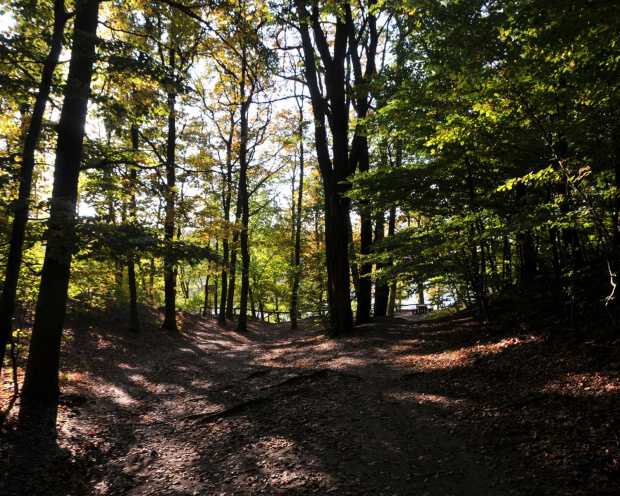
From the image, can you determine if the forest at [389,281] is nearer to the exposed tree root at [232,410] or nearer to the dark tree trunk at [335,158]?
the exposed tree root at [232,410]

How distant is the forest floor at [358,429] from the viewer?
369 centimetres

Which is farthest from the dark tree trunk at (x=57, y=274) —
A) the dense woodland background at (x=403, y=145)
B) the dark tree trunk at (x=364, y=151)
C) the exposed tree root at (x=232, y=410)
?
the dark tree trunk at (x=364, y=151)

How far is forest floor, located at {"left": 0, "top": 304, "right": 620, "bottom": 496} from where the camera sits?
12.1 feet

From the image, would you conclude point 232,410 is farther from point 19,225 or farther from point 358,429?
point 19,225

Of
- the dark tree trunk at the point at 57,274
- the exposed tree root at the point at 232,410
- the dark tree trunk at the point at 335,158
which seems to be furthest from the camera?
the dark tree trunk at the point at 335,158

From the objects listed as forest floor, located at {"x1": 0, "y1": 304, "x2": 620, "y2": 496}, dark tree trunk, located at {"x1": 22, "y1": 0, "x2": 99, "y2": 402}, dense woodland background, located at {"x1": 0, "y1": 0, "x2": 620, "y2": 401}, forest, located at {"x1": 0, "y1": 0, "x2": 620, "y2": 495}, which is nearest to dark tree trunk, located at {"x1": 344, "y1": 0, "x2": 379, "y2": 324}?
dense woodland background, located at {"x1": 0, "y1": 0, "x2": 620, "y2": 401}

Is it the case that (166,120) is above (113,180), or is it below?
above

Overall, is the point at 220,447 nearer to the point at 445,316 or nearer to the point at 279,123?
the point at 445,316

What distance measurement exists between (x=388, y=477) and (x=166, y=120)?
15.7 m

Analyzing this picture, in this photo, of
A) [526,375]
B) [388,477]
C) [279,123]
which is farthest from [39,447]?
[279,123]

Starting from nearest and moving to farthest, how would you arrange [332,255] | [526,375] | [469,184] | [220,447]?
1. [220,447]
2. [526,375]
3. [469,184]
4. [332,255]

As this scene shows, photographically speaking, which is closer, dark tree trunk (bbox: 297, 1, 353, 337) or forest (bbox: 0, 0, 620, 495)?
forest (bbox: 0, 0, 620, 495)

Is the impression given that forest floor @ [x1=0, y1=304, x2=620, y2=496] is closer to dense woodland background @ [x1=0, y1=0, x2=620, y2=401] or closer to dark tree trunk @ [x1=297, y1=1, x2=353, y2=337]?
dense woodland background @ [x1=0, y1=0, x2=620, y2=401]

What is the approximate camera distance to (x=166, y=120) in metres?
15.3
